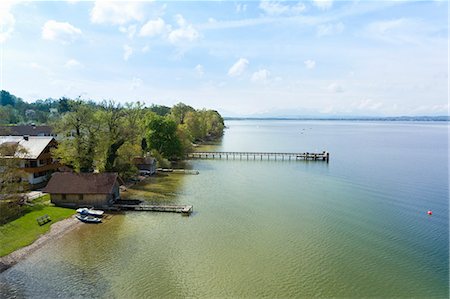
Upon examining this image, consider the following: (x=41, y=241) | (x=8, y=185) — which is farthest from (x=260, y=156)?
(x=8, y=185)

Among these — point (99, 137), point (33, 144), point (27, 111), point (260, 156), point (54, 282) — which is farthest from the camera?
point (27, 111)

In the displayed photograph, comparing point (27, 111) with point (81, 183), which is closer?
point (81, 183)

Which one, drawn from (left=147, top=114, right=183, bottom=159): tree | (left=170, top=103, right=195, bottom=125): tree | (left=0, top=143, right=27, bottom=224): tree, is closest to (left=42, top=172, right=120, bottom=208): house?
(left=0, top=143, right=27, bottom=224): tree

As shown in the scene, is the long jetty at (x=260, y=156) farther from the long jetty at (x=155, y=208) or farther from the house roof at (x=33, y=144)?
the long jetty at (x=155, y=208)

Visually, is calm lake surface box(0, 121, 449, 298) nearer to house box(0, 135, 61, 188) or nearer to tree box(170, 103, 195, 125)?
house box(0, 135, 61, 188)

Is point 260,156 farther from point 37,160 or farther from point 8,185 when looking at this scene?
point 8,185

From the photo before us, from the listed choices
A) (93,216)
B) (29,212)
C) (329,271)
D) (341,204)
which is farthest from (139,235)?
(341,204)

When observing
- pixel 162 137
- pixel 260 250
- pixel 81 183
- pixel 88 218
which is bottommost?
pixel 260 250

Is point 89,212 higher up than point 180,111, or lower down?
lower down
